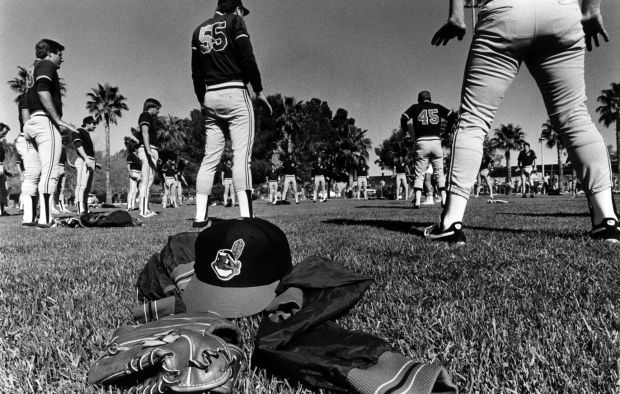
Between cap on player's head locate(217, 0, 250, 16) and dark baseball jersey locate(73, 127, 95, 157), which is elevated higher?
cap on player's head locate(217, 0, 250, 16)

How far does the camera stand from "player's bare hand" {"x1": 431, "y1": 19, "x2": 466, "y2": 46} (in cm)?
376

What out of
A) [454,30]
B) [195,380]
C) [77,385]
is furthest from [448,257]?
[77,385]

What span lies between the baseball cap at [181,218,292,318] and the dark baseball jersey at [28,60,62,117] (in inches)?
242

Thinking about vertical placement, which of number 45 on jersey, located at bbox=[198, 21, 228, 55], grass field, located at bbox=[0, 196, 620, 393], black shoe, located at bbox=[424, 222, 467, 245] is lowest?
grass field, located at bbox=[0, 196, 620, 393]

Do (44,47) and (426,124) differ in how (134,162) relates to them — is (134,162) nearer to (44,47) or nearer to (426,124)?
(44,47)

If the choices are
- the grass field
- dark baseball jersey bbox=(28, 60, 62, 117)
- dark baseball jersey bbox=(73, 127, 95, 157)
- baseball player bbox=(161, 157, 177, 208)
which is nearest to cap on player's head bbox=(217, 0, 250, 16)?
dark baseball jersey bbox=(28, 60, 62, 117)

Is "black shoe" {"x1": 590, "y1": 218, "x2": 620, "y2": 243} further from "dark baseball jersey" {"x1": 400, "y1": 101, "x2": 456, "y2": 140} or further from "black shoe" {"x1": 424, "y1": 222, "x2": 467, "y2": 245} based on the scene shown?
"dark baseball jersey" {"x1": 400, "y1": 101, "x2": 456, "y2": 140}

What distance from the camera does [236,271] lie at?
1.83 meters

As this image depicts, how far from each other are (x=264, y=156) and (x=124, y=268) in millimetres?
54866

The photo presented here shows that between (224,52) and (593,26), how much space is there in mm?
4054

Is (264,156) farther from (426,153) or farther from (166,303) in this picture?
(166,303)

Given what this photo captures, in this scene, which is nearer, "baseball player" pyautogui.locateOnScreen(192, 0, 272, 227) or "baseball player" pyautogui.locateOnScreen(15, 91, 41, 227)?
"baseball player" pyautogui.locateOnScreen(192, 0, 272, 227)

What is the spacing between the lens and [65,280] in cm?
293

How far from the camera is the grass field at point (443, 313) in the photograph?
1.34 meters
